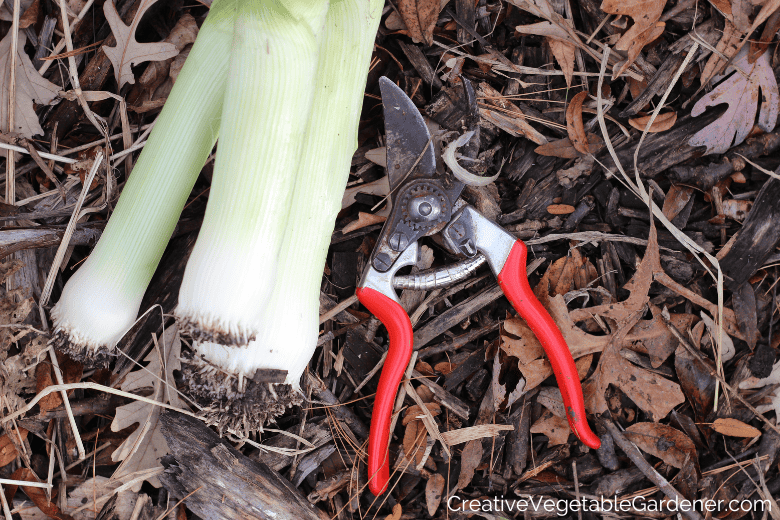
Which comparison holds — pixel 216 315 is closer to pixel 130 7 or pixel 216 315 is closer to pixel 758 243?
pixel 130 7

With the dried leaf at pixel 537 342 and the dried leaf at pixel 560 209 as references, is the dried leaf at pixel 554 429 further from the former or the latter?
the dried leaf at pixel 560 209

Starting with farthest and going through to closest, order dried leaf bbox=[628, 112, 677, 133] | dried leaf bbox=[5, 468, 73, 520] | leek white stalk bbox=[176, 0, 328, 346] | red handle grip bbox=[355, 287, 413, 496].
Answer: dried leaf bbox=[628, 112, 677, 133] → dried leaf bbox=[5, 468, 73, 520] → red handle grip bbox=[355, 287, 413, 496] → leek white stalk bbox=[176, 0, 328, 346]

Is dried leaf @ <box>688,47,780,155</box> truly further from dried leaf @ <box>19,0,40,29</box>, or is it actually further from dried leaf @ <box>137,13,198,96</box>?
dried leaf @ <box>19,0,40,29</box>

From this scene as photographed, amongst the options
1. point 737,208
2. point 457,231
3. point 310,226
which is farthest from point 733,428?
point 310,226

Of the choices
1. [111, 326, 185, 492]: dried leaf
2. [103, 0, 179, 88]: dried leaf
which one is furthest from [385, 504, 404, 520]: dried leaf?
[103, 0, 179, 88]: dried leaf

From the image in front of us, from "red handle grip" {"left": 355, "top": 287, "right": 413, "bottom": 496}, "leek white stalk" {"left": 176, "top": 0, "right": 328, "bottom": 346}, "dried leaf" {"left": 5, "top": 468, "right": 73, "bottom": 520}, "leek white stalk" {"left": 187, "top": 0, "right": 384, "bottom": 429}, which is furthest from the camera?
"dried leaf" {"left": 5, "top": 468, "right": 73, "bottom": 520}

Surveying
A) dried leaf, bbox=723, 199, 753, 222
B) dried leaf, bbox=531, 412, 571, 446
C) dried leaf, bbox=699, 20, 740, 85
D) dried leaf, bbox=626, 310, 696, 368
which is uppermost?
dried leaf, bbox=699, 20, 740, 85

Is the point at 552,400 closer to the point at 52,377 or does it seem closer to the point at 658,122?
the point at 658,122
